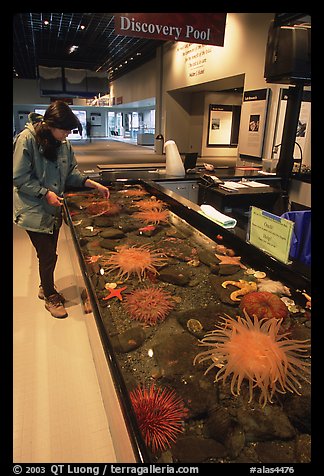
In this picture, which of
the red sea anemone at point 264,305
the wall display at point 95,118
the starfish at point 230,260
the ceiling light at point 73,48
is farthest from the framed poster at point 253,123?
the wall display at point 95,118

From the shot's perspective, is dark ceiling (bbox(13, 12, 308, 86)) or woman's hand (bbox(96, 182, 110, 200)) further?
dark ceiling (bbox(13, 12, 308, 86))

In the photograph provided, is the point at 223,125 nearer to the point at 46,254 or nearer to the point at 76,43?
the point at 76,43

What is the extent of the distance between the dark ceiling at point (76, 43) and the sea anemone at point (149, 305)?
837cm

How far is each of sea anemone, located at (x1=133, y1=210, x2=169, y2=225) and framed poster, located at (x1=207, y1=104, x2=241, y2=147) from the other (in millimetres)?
10081

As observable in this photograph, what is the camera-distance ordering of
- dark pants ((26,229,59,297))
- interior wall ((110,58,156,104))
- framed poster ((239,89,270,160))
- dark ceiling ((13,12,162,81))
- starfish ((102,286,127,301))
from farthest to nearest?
interior wall ((110,58,156,104)) → dark ceiling ((13,12,162,81)) → framed poster ((239,89,270,160)) → dark pants ((26,229,59,297)) → starfish ((102,286,127,301))

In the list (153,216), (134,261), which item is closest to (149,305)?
(134,261)

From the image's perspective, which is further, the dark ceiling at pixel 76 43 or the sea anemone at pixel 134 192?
the dark ceiling at pixel 76 43

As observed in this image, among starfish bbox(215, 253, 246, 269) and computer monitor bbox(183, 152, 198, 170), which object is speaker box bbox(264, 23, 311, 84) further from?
starfish bbox(215, 253, 246, 269)

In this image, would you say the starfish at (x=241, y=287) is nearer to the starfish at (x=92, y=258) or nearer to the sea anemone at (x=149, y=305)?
the sea anemone at (x=149, y=305)

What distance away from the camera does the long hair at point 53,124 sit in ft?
6.05

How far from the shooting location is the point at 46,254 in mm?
2213

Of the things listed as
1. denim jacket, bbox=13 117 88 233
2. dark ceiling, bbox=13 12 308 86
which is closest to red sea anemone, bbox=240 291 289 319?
denim jacket, bbox=13 117 88 233

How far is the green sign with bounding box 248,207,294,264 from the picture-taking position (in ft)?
4.08

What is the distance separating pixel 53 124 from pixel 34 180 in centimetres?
35
